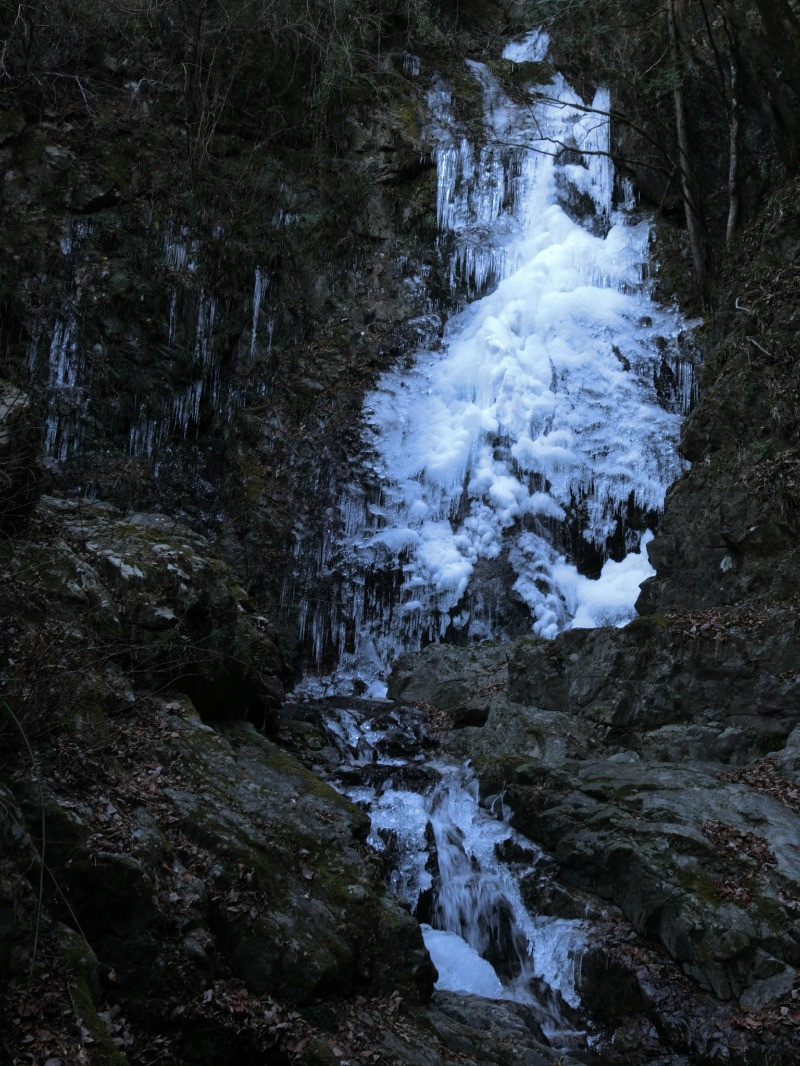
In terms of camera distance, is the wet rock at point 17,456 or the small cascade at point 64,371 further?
the small cascade at point 64,371

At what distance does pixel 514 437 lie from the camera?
43.4 feet

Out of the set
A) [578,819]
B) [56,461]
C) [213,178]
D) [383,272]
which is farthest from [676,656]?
[213,178]

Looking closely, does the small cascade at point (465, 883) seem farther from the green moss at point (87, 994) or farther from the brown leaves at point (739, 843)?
the green moss at point (87, 994)

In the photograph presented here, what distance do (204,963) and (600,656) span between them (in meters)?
5.40

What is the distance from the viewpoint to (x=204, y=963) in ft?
12.3

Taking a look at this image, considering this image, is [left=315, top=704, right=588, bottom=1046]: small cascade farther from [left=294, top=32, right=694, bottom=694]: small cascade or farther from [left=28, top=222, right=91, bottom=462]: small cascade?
[left=28, top=222, right=91, bottom=462]: small cascade

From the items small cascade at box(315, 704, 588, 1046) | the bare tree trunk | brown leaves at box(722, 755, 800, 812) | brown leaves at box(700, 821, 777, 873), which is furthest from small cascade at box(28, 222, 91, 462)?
brown leaves at box(700, 821, 777, 873)

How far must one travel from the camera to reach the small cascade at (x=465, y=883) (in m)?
5.56

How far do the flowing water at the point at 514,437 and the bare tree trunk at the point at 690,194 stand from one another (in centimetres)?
84

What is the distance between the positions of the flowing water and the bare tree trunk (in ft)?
2.75

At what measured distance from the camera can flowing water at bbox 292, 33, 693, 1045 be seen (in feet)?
39.1

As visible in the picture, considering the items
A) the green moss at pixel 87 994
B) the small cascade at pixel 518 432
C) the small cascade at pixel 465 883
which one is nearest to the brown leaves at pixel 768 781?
the small cascade at pixel 465 883

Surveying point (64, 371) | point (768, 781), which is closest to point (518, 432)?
point (64, 371)

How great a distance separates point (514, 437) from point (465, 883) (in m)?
8.17
